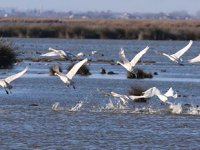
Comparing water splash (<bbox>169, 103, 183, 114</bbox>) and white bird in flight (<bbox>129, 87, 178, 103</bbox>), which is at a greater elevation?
white bird in flight (<bbox>129, 87, 178, 103</bbox>)

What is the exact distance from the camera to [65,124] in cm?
2233

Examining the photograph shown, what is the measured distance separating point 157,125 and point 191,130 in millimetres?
1111

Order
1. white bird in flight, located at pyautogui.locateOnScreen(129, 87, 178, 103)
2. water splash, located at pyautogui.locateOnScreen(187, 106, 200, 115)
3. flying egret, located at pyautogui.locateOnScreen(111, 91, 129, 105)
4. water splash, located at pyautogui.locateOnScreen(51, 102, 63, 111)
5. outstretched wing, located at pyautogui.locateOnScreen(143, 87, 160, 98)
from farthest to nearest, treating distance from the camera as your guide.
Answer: water splash, located at pyautogui.locateOnScreen(51, 102, 63, 111)
water splash, located at pyautogui.locateOnScreen(187, 106, 200, 115)
flying egret, located at pyautogui.locateOnScreen(111, 91, 129, 105)
outstretched wing, located at pyautogui.locateOnScreen(143, 87, 160, 98)
white bird in flight, located at pyautogui.locateOnScreen(129, 87, 178, 103)

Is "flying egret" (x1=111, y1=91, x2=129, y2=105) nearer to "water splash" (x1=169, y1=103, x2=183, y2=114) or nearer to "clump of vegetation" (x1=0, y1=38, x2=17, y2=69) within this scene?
"water splash" (x1=169, y1=103, x2=183, y2=114)

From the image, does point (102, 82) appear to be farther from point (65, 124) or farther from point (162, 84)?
point (65, 124)

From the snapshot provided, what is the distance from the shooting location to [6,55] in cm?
4203

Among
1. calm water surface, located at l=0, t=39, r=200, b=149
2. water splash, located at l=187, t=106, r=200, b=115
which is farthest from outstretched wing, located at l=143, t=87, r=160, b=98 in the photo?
water splash, located at l=187, t=106, r=200, b=115

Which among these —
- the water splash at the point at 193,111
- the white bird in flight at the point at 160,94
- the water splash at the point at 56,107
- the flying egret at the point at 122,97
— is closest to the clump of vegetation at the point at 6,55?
the water splash at the point at 56,107

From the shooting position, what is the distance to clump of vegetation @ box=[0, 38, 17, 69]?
4153cm

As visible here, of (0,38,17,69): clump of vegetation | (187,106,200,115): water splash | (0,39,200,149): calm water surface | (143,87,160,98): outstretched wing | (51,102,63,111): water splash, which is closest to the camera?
(0,39,200,149): calm water surface

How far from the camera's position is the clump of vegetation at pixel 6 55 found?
41.5 meters

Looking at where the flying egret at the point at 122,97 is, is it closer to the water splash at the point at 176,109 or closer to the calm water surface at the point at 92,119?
the calm water surface at the point at 92,119

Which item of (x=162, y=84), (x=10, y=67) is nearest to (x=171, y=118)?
(x=162, y=84)

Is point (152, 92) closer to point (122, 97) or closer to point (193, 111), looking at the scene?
point (122, 97)
